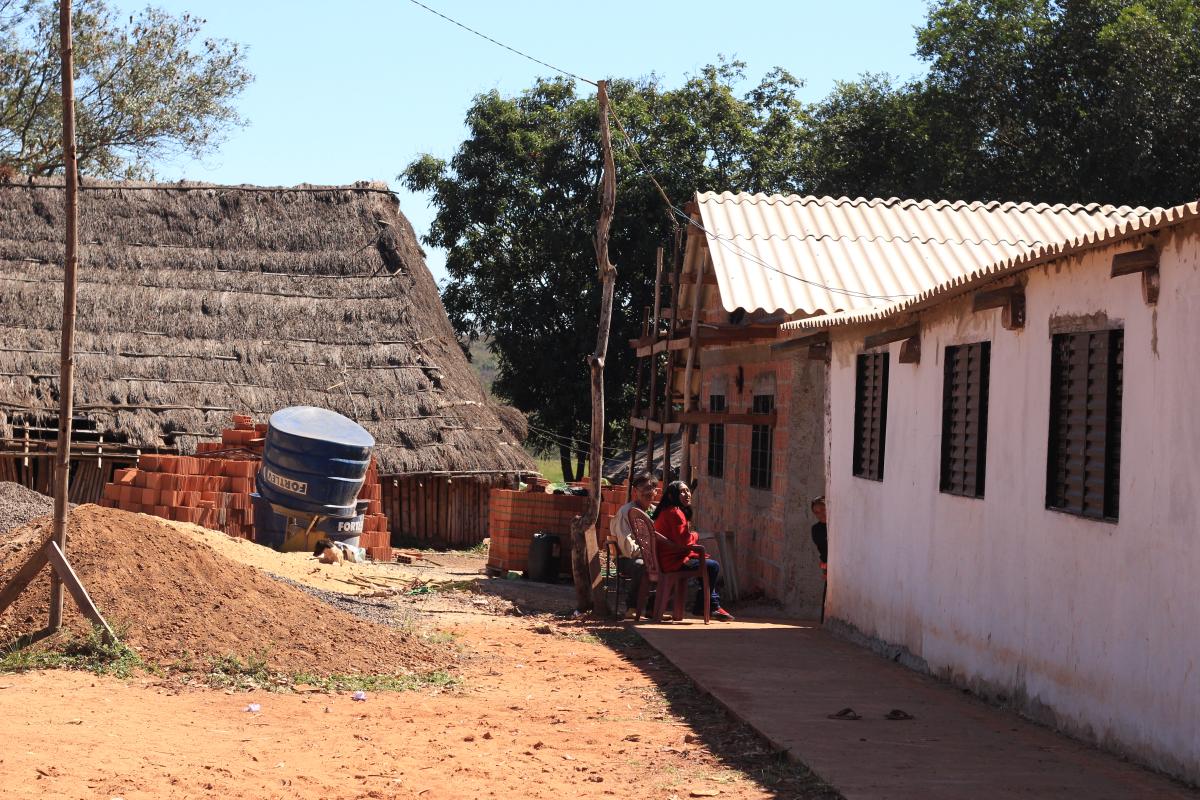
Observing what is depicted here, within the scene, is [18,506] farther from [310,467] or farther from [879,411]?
[879,411]

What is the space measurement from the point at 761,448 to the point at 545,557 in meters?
3.29

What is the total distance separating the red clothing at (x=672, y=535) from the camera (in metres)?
12.6

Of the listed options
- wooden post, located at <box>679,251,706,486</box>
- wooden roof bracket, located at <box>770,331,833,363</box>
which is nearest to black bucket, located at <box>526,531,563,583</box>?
wooden post, located at <box>679,251,706,486</box>

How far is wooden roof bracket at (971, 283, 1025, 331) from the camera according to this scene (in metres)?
8.77

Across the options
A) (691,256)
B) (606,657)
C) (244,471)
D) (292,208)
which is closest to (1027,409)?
(606,657)

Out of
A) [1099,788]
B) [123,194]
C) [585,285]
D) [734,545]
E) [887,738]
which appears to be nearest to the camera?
[1099,788]

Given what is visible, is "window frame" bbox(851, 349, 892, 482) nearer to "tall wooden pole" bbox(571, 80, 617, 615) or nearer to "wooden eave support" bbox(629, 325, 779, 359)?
"wooden eave support" bbox(629, 325, 779, 359)

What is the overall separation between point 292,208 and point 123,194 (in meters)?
Answer: 3.09

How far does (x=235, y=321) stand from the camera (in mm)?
24547

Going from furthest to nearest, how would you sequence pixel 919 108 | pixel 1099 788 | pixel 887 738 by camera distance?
pixel 919 108 → pixel 887 738 → pixel 1099 788

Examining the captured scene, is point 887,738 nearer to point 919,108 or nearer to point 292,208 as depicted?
point 292,208

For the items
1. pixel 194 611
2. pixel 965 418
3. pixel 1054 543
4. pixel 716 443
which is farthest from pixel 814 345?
pixel 194 611

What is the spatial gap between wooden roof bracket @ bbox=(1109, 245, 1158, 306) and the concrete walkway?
2.35 m

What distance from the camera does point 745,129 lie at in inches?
1307
